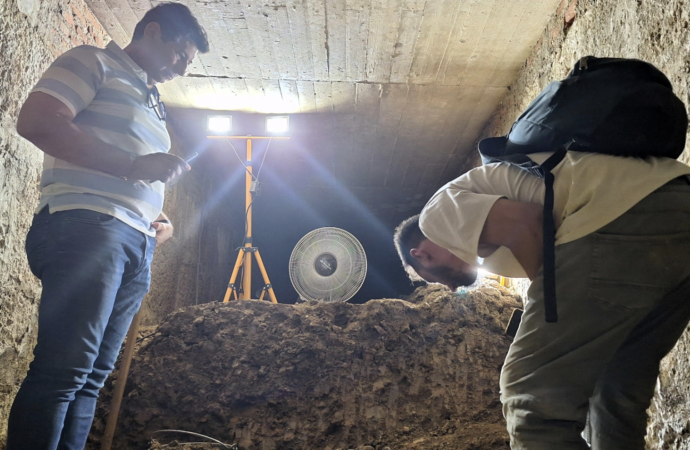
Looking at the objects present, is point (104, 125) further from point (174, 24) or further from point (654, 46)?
point (654, 46)

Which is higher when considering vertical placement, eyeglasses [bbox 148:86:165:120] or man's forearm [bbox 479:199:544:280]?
eyeglasses [bbox 148:86:165:120]

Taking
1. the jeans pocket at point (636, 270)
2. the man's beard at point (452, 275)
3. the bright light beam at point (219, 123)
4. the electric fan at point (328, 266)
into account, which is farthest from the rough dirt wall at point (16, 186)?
the electric fan at point (328, 266)

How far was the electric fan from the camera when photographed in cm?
496

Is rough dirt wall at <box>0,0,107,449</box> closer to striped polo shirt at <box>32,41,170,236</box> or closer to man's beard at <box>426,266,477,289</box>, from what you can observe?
striped polo shirt at <box>32,41,170,236</box>

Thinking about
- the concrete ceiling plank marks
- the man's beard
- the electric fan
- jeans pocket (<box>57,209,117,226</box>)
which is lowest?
the man's beard

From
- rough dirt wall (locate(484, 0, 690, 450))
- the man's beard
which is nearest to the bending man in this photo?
the man's beard

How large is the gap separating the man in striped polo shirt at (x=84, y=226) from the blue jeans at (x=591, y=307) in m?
1.28

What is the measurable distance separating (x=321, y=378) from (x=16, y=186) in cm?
206

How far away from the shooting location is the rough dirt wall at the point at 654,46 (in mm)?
1734

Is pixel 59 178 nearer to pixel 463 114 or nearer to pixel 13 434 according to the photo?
pixel 13 434

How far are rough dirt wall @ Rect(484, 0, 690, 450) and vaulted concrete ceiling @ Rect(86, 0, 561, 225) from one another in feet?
1.13

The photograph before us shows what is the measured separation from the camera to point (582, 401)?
1.02m

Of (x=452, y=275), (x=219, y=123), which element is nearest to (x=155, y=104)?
(x=452, y=275)

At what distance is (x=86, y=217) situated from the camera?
1482mm
